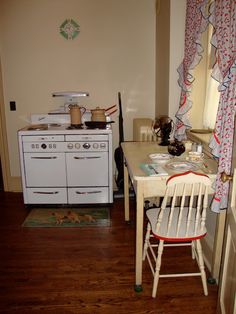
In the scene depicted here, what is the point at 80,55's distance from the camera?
3.46 m

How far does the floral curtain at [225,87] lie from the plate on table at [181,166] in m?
0.19

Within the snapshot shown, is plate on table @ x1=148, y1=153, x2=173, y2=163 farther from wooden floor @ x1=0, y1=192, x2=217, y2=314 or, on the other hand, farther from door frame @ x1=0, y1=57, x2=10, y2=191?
door frame @ x1=0, y1=57, x2=10, y2=191

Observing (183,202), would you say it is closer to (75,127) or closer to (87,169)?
(87,169)

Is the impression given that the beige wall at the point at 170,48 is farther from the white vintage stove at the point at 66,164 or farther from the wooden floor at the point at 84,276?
the wooden floor at the point at 84,276

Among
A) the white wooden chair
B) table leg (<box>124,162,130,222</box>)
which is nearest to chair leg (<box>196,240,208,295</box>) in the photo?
the white wooden chair

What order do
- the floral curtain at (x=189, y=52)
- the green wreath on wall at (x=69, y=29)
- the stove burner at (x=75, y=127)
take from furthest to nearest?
Result: 1. the green wreath on wall at (x=69, y=29)
2. the stove burner at (x=75, y=127)
3. the floral curtain at (x=189, y=52)

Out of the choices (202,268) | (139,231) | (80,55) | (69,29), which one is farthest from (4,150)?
(202,268)

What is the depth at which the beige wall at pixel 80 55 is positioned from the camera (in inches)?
131

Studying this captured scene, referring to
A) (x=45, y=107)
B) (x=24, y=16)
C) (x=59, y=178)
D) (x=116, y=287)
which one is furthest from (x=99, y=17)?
(x=116, y=287)

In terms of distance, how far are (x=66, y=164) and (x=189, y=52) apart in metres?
1.61

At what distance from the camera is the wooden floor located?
183 centimetres

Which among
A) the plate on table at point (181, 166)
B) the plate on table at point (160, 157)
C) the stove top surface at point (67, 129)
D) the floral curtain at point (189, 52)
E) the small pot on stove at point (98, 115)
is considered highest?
the floral curtain at point (189, 52)

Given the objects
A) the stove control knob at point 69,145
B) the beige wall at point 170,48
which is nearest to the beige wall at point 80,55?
the beige wall at point 170,48

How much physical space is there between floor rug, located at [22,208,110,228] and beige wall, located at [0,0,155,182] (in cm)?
112
